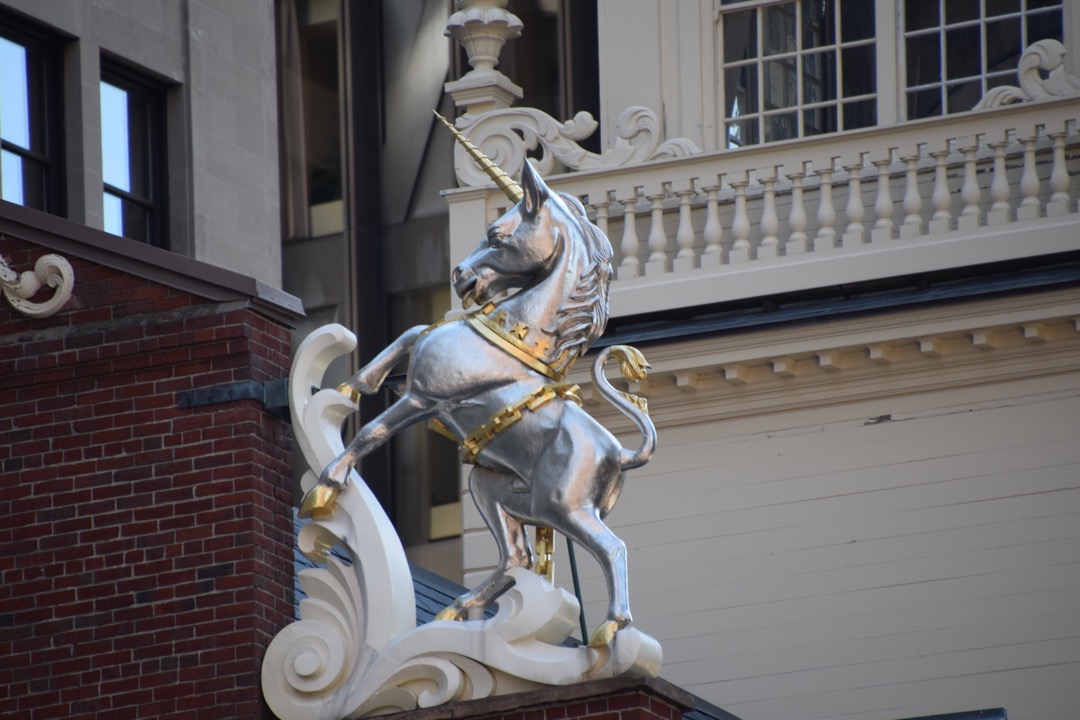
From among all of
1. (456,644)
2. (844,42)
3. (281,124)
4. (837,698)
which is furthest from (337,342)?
(281,124)

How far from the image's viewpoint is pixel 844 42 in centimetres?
2405

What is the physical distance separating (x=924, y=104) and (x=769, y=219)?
2.01m

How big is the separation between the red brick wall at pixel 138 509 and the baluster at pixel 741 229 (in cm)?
Result: 754

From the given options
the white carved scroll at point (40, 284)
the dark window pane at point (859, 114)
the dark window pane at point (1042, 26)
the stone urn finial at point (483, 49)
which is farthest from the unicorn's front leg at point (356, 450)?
the dark window pane at point (1042, 26)

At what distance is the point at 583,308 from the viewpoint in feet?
48.5

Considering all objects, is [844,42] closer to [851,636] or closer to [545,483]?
[851,636]

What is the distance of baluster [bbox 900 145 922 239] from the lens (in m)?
22.1

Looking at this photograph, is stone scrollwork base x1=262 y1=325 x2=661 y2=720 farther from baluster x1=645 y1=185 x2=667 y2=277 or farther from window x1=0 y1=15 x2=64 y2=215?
window x1=0 y1=15 x2=64 y2=215

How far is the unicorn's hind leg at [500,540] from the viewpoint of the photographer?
14750 millimetres

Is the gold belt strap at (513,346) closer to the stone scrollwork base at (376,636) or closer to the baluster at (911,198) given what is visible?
the stone scrollwork base at (376,636)

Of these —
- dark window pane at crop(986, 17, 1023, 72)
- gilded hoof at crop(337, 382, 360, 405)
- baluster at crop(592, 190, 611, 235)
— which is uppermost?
dark window pane at crop(986, 17, 1023, 72)

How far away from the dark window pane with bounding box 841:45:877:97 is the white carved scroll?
32.4ft

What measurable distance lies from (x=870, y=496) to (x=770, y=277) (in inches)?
71.7

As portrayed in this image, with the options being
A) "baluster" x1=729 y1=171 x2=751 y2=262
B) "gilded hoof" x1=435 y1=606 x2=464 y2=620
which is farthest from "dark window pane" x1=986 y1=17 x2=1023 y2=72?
"gilded hoof" x1=435 y1=606 x2=464 y2=620
